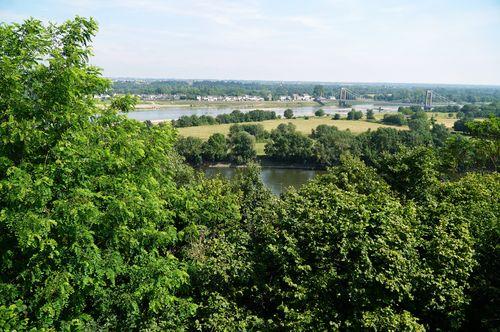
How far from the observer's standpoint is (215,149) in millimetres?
59125

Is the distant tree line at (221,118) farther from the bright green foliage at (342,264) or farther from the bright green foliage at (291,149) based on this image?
the bright green foliage at (342,264)

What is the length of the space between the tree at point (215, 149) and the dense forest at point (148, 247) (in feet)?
155

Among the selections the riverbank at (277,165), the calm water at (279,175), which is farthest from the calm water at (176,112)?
the calm water at (279,175)

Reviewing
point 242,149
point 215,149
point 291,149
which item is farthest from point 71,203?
point 291,149

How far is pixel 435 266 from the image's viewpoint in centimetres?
1006

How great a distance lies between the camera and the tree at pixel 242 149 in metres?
60.1

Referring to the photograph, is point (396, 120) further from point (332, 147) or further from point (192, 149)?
point (192, 149)

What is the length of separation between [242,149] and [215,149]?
13.5 feet

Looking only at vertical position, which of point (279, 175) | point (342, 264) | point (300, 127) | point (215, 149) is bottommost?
point (279, 175)

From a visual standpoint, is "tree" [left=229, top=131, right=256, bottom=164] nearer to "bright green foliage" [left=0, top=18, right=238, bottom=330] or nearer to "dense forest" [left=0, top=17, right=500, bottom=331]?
"dense forest" [left=0, top=17, right=500, bottom=331]

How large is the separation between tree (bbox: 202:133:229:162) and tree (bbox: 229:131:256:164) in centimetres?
153

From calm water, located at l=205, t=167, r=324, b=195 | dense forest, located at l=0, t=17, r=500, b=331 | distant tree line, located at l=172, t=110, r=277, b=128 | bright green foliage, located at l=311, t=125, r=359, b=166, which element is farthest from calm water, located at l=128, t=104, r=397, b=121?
dense forest, located at l=0, t=17, r=500, b=331

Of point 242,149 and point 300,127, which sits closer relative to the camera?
point 242,149

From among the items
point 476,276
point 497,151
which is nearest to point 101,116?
point 476,276
